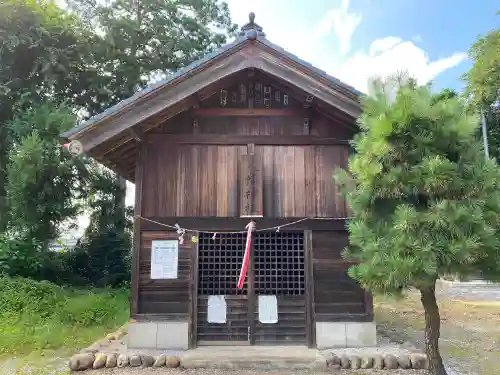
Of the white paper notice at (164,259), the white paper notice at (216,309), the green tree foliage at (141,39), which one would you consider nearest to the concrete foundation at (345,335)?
the white paper notice at (216,309)

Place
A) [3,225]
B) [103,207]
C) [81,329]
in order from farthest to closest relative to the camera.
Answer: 1. [103,207]
2. [3,225]
3. [81,329]

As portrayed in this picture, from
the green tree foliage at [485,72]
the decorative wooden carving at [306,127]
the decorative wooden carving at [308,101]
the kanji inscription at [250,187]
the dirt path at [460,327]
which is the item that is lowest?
the dirt path at [460,327]

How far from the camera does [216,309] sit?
753cm

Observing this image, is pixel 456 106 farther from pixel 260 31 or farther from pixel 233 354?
pixel 233 354

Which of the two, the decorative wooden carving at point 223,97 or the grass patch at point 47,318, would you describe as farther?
the grass patch at point 47,318

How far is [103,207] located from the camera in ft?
66.1

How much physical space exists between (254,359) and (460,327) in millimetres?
7772

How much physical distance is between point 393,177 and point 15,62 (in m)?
18.0

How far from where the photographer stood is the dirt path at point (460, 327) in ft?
24.2

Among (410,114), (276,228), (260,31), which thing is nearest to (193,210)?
(276,228)


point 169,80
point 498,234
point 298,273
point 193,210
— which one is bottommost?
point 298,273

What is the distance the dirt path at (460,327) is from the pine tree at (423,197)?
1.69 meters

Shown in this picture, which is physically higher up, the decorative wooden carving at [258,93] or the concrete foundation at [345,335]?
the decorative wooden carving at [258,93]

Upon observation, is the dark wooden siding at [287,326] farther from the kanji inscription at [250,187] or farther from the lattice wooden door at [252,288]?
the kanji inscription at [250,187]
